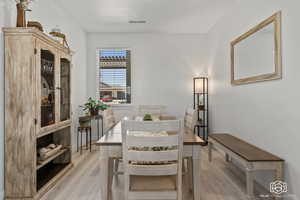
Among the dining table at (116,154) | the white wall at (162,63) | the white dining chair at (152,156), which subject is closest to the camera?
the white dining chair at (152,156)

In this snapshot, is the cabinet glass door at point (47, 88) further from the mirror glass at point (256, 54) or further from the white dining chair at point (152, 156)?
the mirror glass at point (256, 54)

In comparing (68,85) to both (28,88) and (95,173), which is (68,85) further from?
(95,173)

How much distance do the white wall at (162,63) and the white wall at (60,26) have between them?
443 mm

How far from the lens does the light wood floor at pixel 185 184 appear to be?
2.35m

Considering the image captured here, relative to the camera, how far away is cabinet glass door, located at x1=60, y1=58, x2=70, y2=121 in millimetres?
2838

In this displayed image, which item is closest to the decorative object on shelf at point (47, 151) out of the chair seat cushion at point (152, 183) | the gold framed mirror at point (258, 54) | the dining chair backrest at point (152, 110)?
the chair seat cushion at point (152, 183)

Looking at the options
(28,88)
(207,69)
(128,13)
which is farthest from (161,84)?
(28,88)

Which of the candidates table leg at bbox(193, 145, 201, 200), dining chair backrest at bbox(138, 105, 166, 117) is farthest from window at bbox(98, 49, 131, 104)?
table leg at bbox(193, 145, 201, 200)

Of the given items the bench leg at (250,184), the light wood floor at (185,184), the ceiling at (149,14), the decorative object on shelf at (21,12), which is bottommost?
the light wood floor at (185,184)

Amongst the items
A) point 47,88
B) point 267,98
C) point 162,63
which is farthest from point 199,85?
point 47,88

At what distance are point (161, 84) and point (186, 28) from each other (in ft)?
4.63

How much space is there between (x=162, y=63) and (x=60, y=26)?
2.41 metres

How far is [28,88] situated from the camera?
2.11 metres

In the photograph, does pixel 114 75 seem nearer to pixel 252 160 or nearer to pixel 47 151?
pixel 47 151
